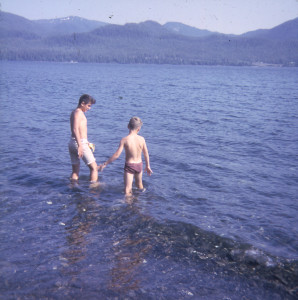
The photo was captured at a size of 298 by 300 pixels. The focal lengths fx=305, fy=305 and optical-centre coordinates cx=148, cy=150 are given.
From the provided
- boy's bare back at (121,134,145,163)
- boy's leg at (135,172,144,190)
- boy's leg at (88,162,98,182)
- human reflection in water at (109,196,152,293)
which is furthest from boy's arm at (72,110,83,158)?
human reflection in water at (109,196,152,293)

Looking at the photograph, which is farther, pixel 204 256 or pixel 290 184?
pixel 290 184

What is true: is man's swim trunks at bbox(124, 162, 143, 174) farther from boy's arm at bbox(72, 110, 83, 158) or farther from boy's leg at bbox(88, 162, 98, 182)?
boy's arm at bbox(72, 110, 83, 158)

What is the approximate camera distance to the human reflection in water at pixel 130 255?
4375 millimetres

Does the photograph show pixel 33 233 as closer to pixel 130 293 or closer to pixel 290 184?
pixel 130 293

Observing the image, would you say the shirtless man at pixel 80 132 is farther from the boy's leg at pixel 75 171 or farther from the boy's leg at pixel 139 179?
the boy's leg at pixel 139 179

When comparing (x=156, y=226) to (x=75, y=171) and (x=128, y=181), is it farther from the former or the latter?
(x=75, y=171)

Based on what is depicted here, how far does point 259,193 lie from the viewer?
838 centimetres

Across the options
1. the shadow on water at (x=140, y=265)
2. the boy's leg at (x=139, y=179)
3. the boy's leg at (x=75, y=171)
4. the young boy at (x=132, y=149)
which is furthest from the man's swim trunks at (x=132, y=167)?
the boy's leg at (x=75, y=171)

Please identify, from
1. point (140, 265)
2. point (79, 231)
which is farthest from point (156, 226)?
point (79, 231)

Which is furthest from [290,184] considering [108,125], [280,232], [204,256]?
[108,125]

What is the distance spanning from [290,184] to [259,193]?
137cm

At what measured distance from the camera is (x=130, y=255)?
5133 millimetres

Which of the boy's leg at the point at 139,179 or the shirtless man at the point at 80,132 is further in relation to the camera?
the boy's leg at the point at 139,179

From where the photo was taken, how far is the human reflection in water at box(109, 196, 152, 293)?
438 centimetres
